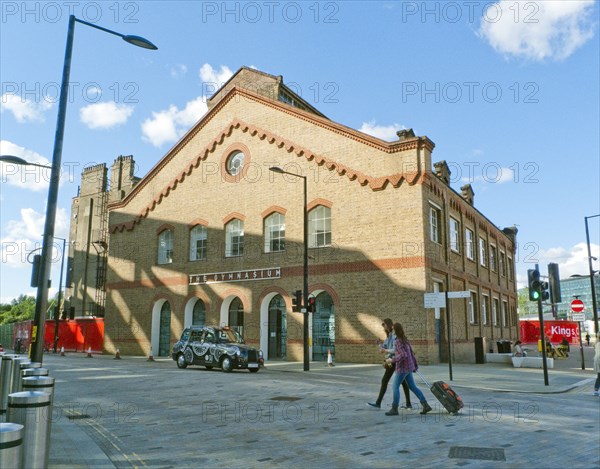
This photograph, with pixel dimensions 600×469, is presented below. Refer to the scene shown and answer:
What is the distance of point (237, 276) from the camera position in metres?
27.5

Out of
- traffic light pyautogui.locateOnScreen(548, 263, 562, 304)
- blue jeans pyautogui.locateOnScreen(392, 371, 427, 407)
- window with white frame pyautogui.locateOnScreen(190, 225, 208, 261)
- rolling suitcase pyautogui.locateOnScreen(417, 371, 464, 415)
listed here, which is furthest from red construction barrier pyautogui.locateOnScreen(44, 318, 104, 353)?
rolling suitcase pyautogui.locateOnScreen(417, 371, 464, 415)

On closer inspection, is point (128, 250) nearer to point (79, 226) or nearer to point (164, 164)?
point (164, 164)

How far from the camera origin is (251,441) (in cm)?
723

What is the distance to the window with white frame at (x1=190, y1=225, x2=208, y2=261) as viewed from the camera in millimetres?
29828

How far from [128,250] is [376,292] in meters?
18.1

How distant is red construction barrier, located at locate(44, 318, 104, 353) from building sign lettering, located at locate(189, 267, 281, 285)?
1141 centimetres

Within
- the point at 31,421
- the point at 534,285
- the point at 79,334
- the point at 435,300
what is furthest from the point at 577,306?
the point at 79,334

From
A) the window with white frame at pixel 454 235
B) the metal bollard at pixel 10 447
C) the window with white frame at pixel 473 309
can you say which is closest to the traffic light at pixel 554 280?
the window with white frame at pixel 454 235

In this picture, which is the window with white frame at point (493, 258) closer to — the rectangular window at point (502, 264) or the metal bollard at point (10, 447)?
the rectangular window at point (502, 264)

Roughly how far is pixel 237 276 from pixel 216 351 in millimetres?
7787


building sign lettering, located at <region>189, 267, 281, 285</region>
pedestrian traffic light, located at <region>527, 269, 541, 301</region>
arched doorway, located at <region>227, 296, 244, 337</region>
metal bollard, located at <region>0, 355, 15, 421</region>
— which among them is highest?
building sign lettering, located at <region>189, 267, 281, 285</region>

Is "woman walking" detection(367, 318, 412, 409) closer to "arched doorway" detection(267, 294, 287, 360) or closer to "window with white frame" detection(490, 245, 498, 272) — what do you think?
"arched doorway" detection(267, 294, 287, 360)

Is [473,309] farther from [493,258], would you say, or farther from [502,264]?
[502,264]

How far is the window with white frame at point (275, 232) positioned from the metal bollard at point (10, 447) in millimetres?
22913
